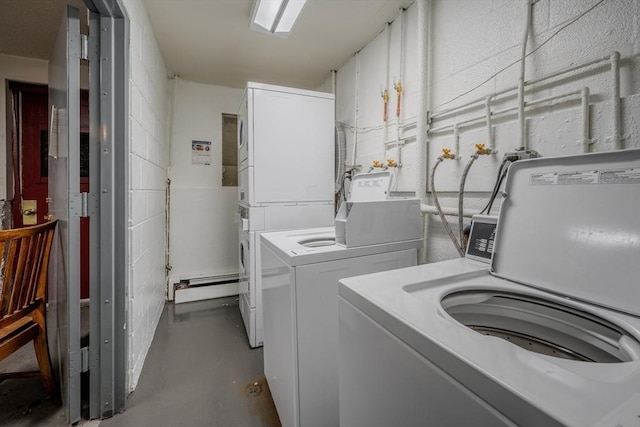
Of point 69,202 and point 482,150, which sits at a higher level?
point 482,150

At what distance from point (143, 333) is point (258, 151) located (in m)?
1.50

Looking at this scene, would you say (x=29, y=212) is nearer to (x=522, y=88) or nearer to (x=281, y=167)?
(x=281, y=167)

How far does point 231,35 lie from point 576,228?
255 cm

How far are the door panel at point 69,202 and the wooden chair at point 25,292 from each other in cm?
7

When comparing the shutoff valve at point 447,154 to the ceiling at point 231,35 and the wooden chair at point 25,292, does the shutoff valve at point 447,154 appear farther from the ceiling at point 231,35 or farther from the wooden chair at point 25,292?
the wooden chair at point 25,292

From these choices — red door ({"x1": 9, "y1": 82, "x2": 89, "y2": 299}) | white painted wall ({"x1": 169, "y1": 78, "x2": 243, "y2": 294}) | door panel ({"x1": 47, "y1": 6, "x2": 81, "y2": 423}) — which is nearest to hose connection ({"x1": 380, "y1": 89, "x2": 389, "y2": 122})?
door panel ({"x1": 47, "y1": 6, "x2": 81, "y2": 423})

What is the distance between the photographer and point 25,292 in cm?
141

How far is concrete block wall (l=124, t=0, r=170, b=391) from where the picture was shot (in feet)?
5.24

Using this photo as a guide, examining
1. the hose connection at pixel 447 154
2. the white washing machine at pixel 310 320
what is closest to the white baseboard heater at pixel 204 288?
the white washing machine at pixel 310 320

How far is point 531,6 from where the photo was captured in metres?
1.22

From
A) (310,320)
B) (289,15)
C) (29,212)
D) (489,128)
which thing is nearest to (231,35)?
(289,15)

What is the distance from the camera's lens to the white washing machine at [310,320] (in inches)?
46.7

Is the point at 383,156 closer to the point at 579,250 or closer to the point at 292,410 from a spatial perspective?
the point at 579,250

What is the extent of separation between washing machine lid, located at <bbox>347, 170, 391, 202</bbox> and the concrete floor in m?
1.39
